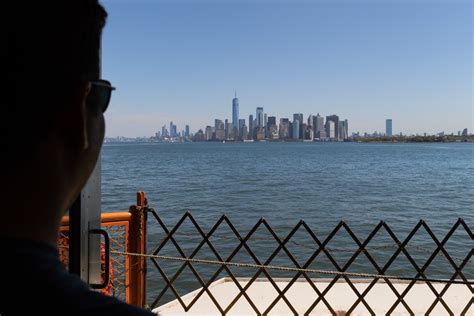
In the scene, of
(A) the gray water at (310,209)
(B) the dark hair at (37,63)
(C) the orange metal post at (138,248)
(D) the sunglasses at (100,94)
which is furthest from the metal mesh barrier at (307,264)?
(B) the dark hair at (37,63)

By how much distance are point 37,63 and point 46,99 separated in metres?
0.04

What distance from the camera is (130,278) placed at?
4809 millimetres

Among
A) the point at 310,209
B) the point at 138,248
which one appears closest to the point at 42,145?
the point at 138,248

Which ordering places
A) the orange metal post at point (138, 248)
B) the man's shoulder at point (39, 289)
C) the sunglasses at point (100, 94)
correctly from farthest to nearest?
1. the orange metal post at point (138, 248)
2. the sunglasses at point (100, 94)
3. the man's shoulder at point (39, 289)

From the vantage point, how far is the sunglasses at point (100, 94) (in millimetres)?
549

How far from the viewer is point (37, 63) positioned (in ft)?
1.56

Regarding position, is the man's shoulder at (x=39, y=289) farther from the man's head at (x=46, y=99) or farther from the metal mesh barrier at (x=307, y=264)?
the metal mesh barrier at (x=307, y=264)

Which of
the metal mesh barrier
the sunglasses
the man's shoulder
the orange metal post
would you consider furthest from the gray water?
the man's shoulder

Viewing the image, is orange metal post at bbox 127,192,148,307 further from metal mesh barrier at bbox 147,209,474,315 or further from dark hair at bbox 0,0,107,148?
dark hair at bbox 0,0,107,148

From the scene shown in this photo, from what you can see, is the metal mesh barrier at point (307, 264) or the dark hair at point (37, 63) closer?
the dark hair at point (37, 63)

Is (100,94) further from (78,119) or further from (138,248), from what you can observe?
(138,248)

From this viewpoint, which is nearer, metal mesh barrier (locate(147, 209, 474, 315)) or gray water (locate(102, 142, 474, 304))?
metal mesh barrier (locate(147, 209, 474, 315))

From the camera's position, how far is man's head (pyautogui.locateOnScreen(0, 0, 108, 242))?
1.53ft

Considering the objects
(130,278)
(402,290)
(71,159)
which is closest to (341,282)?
(402,290)
